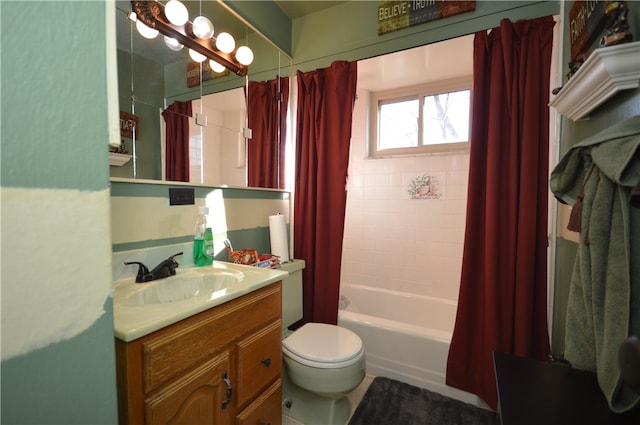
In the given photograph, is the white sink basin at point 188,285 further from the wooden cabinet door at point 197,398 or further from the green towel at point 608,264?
the green towel at point 608,264

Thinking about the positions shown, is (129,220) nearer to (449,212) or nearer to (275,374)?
(275,374)

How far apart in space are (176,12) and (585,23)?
1.73 meters

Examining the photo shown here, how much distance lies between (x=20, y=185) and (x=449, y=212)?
2.48 metres

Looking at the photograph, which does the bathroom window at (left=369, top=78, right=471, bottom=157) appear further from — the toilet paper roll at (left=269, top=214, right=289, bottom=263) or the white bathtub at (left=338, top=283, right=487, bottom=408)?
the white bathtub at (left=338, top=283, right=487, bottom=408)

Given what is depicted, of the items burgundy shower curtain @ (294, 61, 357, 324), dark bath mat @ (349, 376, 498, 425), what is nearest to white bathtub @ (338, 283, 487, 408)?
dark bath mat @ (349, 376, 498, 425)

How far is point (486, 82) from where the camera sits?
156 centimetres

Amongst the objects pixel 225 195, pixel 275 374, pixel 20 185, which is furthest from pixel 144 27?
pixel 275 374

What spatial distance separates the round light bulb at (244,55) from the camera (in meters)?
1.78

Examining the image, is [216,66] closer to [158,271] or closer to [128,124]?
[128,124]

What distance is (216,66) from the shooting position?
1.63m

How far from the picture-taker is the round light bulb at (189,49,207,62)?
1.47m

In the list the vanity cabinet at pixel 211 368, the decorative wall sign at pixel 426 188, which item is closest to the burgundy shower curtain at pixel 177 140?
the vanity cabinet at pixel 211 368

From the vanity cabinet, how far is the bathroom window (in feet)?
6.32

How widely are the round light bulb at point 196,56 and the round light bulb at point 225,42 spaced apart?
0.15m
